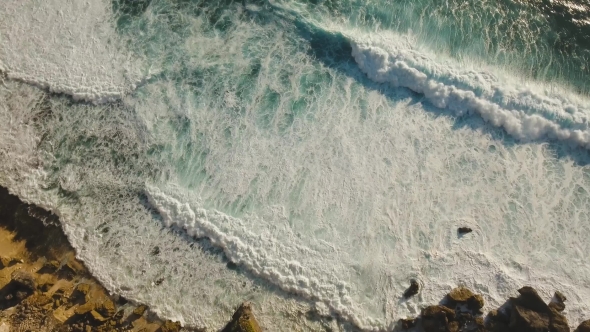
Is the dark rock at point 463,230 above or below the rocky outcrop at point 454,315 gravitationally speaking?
above

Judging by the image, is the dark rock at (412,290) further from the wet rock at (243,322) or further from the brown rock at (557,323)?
the wet rock at (243,322)

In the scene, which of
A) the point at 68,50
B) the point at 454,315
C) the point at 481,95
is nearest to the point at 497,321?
the point at 454,315

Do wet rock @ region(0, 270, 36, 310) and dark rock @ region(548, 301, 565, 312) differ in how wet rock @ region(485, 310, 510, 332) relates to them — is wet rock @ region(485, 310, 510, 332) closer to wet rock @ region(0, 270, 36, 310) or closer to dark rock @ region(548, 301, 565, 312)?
dark rock @ region(548, 301, 565, 312)

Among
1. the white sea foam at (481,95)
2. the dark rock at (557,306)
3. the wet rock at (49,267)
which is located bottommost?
the wet rock at (49,267)

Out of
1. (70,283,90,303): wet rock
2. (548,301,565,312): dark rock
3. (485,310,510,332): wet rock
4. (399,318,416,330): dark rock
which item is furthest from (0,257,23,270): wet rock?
(548,301,565,312): dark rock

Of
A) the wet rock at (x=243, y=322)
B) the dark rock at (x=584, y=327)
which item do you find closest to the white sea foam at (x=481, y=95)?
the dark rock at (x=584, y=327)

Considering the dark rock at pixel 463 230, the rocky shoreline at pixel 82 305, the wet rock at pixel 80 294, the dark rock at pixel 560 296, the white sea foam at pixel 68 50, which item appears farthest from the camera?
the white sea foam at pixel 68 50

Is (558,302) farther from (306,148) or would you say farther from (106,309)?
(106,309)
